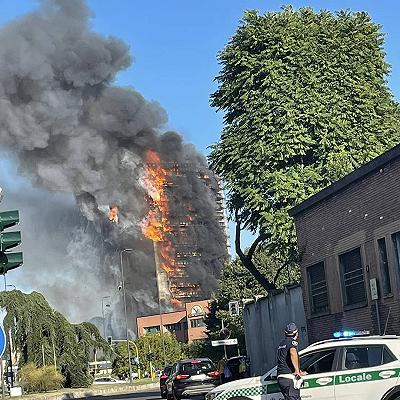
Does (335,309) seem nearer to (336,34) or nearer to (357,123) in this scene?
(357,123)

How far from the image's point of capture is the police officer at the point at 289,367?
12.2 meters

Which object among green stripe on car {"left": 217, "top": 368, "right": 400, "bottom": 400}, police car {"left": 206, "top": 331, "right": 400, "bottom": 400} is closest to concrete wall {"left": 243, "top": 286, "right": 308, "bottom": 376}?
green stripe on car {"left": 217, "top": 368, "right": 400, "bottom": 400}

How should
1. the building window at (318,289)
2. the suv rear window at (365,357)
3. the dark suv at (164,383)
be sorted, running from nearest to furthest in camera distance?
1. the suv rear window at (365,357)
2. the building window at (318,289)
3. the dark suv at (164,383)

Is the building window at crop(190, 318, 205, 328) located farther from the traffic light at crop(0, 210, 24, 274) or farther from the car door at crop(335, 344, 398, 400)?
the car door at crop(335, 344, 398, 400)

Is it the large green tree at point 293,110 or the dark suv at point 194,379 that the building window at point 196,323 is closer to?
the large green tree at point 293,110

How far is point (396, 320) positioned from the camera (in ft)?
66.7

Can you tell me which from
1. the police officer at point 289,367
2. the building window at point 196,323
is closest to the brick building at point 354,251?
the police officer at point 289,367

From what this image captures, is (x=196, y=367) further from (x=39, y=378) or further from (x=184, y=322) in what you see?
(x=184, y=322)

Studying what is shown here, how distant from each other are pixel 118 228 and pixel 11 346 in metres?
83.6

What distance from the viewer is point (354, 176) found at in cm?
2169

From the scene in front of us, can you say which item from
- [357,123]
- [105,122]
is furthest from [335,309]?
[105,122]

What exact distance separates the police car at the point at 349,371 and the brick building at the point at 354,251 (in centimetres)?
756

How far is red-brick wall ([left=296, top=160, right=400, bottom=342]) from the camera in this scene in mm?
20266

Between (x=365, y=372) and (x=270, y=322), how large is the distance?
22.2m
